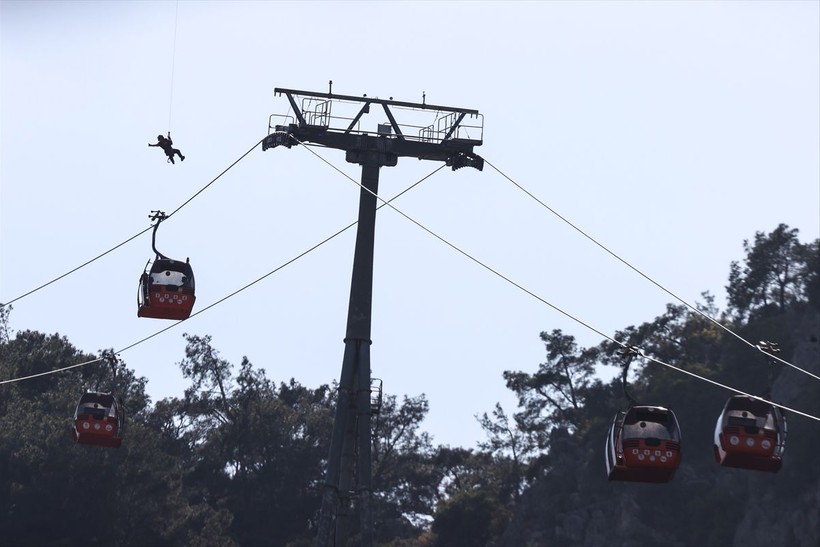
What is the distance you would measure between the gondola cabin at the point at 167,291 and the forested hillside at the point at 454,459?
1782 inches

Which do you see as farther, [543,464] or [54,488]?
[543,464]

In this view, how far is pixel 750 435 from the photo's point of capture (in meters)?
30.5

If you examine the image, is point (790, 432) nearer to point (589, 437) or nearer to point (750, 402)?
point (589, 437)

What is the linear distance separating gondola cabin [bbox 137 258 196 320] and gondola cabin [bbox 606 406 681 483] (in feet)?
35.4

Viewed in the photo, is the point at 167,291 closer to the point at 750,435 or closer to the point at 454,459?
the point at 750,435

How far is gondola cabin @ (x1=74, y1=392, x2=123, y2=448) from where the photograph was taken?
36.0m

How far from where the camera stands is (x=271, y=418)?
9412cm

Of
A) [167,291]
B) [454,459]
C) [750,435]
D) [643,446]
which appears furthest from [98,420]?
[454,459]

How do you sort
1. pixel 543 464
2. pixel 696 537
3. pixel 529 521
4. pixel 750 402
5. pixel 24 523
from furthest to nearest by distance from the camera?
pixel 543 464
pixel 529 521
pixel 696 537
pixel 24 523
pixel 750 402

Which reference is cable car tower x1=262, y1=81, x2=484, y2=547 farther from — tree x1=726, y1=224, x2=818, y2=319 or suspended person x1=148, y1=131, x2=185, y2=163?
tree x1=726, y1=224, x2=818, y2=319

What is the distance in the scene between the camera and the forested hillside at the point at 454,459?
78812 millimetres

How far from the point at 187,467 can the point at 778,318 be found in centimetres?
3825

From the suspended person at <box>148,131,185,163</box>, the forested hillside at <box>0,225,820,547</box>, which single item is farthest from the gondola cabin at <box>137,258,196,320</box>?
the forested hillside at <box>0,225,820,547</box>

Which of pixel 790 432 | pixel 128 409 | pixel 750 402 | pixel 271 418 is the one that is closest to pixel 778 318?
pixel 790 432
